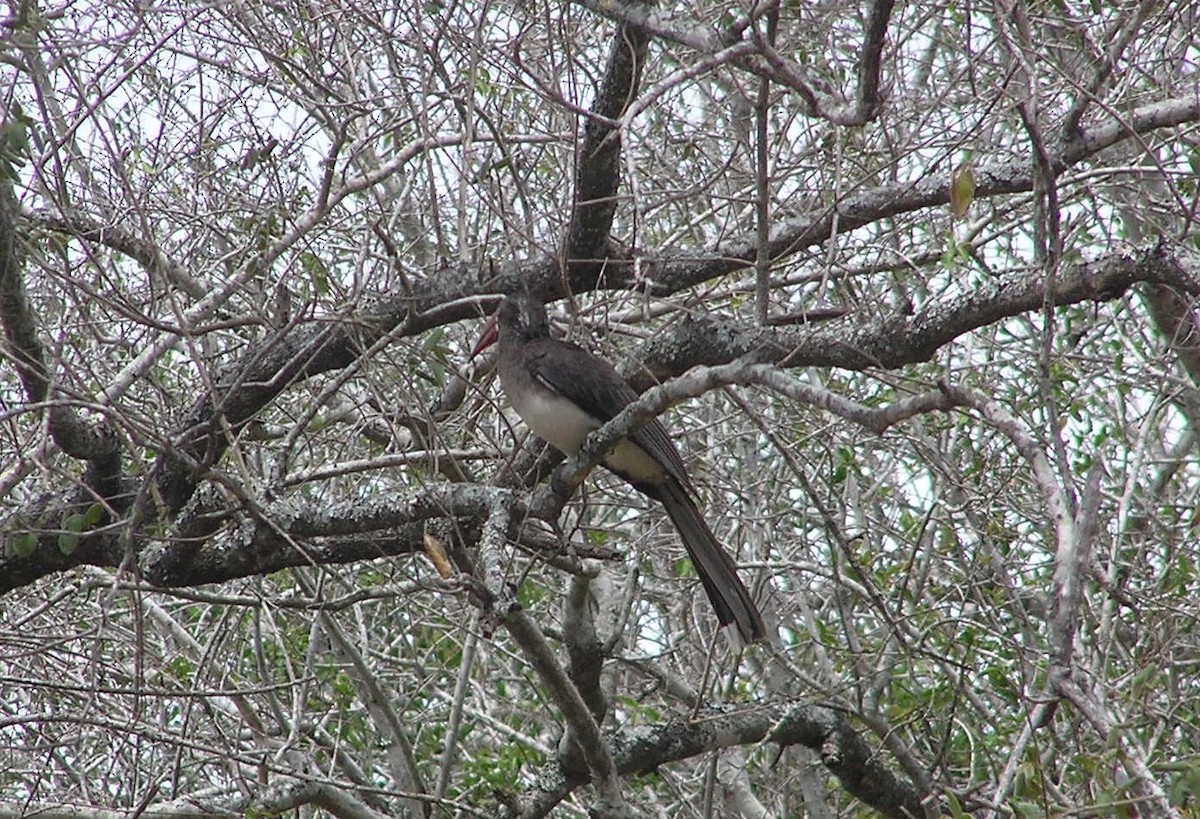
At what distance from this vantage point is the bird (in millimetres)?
5164

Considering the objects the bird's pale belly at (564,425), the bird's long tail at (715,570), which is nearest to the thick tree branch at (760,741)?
the bird's long tail at (715,570)

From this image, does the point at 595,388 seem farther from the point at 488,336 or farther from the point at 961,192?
the point at 961,192

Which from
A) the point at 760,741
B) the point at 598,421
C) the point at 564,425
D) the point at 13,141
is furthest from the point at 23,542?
the point at 760,741

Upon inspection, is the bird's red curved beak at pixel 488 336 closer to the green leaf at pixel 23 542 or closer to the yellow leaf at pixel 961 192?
the green leaf at pixel 23 542

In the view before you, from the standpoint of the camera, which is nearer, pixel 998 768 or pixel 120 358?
pixel 998 768

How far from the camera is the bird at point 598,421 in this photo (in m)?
5.16

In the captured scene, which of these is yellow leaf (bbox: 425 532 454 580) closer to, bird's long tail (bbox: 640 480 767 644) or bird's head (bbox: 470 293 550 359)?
bird's long tail (bbox: 640 480 767 644)

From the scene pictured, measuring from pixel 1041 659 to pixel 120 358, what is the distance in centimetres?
409

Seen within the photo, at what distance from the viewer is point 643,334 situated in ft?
19.2

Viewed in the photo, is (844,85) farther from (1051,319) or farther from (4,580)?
(4,580)

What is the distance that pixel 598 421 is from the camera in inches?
211

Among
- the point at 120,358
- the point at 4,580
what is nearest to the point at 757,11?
the point at 4,580

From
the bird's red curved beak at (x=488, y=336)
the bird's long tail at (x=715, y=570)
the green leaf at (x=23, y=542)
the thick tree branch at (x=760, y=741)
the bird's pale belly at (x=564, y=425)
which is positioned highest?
the bird's red curved beak at (x=488, y=336)

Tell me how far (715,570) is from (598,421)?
71 cm
